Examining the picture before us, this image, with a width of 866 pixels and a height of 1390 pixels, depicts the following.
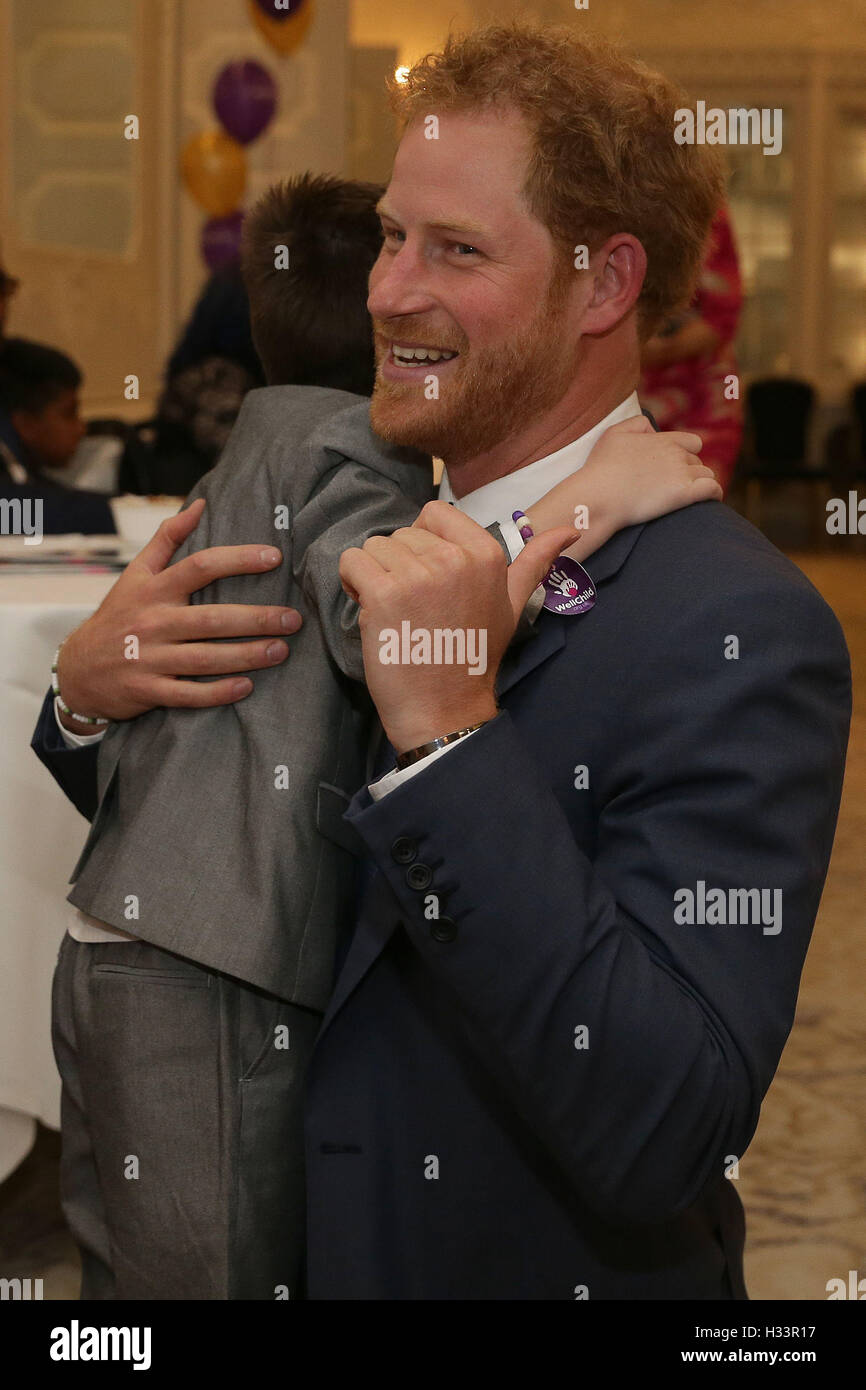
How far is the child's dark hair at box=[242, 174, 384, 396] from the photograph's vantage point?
4.74 feet

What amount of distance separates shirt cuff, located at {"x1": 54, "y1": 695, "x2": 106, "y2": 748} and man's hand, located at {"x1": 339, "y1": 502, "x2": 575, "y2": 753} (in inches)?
20.9

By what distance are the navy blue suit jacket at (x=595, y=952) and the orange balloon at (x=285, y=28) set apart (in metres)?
Answer: 5.92

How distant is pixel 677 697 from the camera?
995 mm

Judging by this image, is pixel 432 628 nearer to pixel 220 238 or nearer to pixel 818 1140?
pixel 818 1140

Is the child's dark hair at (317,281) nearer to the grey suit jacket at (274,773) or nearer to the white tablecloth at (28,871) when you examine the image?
the grey suit jacket at (274,773)

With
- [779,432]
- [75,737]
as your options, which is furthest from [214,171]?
[75,737]

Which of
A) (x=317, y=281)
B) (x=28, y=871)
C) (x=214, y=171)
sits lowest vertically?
(x=28, y=871)

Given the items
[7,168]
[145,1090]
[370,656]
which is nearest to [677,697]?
[370,656]

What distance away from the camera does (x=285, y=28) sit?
6.33m

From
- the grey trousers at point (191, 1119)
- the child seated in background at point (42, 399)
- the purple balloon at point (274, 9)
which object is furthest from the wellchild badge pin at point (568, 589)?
the purple balloon at point (274, 9)

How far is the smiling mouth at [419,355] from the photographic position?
46.1 inches

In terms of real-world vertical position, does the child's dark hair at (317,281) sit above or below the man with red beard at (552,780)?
above

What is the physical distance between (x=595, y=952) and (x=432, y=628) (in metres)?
0.23
